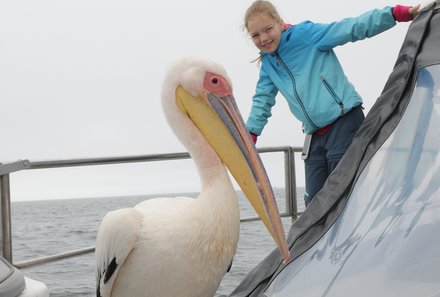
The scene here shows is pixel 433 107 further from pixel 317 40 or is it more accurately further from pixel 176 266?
pixel 176 266

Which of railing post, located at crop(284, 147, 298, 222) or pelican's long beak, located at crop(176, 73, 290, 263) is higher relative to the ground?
pelican's long beak, located at crop(176, 73, 290, 263)

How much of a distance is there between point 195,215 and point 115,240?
12.4 inches

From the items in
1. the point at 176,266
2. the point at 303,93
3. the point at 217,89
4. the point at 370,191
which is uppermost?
the point at 217,89

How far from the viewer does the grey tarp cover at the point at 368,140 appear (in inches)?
84.2

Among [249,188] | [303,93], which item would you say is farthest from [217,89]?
[303,93]

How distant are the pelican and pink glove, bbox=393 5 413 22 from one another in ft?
2.67

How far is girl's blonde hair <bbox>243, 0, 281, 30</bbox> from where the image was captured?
2.67 m

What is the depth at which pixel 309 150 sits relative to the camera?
280 cm

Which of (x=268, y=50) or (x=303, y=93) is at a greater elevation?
(x=268, y=50)

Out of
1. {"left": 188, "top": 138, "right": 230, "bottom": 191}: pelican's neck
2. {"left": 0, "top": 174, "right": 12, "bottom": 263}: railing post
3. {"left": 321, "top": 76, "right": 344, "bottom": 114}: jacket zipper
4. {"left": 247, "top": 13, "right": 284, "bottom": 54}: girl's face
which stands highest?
{"left": 247, "top": 13, "right": 284, "bottom": 54}: girl's face

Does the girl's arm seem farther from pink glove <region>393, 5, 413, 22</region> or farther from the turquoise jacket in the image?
pink glove <region>393, 5, 413, 22</region>

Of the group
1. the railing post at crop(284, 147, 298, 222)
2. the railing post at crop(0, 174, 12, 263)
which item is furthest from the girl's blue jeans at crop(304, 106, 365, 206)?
the railing post at crop(0, 174, 12, 263)

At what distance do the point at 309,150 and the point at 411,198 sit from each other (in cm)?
102

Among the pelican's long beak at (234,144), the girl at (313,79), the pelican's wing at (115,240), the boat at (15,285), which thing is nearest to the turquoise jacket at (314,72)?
the girl at (313,79)
